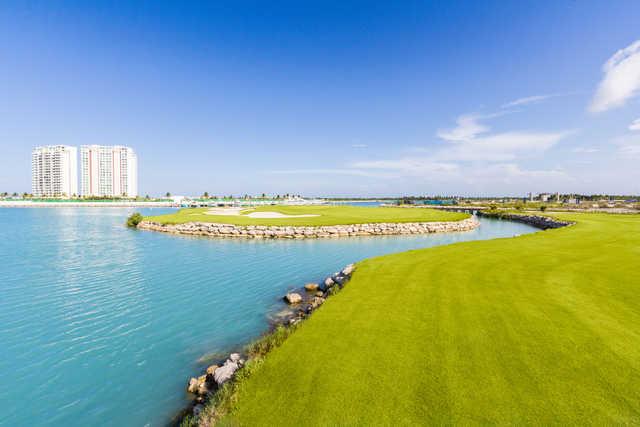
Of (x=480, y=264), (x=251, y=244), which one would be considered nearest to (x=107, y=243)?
(x=251, y=244)

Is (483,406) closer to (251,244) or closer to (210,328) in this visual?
(210,328)

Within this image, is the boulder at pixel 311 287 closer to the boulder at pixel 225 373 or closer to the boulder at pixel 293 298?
the boulder at pixel 293 298

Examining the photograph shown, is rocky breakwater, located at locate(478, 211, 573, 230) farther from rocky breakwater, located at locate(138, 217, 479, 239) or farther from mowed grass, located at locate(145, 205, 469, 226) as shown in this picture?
rocky breakwater, located at locate(138, 217, 479, 239)

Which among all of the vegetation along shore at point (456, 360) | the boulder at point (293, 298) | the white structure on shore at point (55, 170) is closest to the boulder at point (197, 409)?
the vegetation along shore at point (456, 360)

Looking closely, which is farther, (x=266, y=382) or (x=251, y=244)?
(x=251, y=244)

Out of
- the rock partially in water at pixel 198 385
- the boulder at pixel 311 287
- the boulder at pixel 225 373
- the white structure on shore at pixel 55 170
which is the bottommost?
the rock partially in water at pixel 198 385

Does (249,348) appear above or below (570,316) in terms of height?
below

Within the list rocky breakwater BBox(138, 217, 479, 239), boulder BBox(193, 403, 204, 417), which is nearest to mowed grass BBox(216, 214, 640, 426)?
boulder BBox(193, 403, 204, 417)
